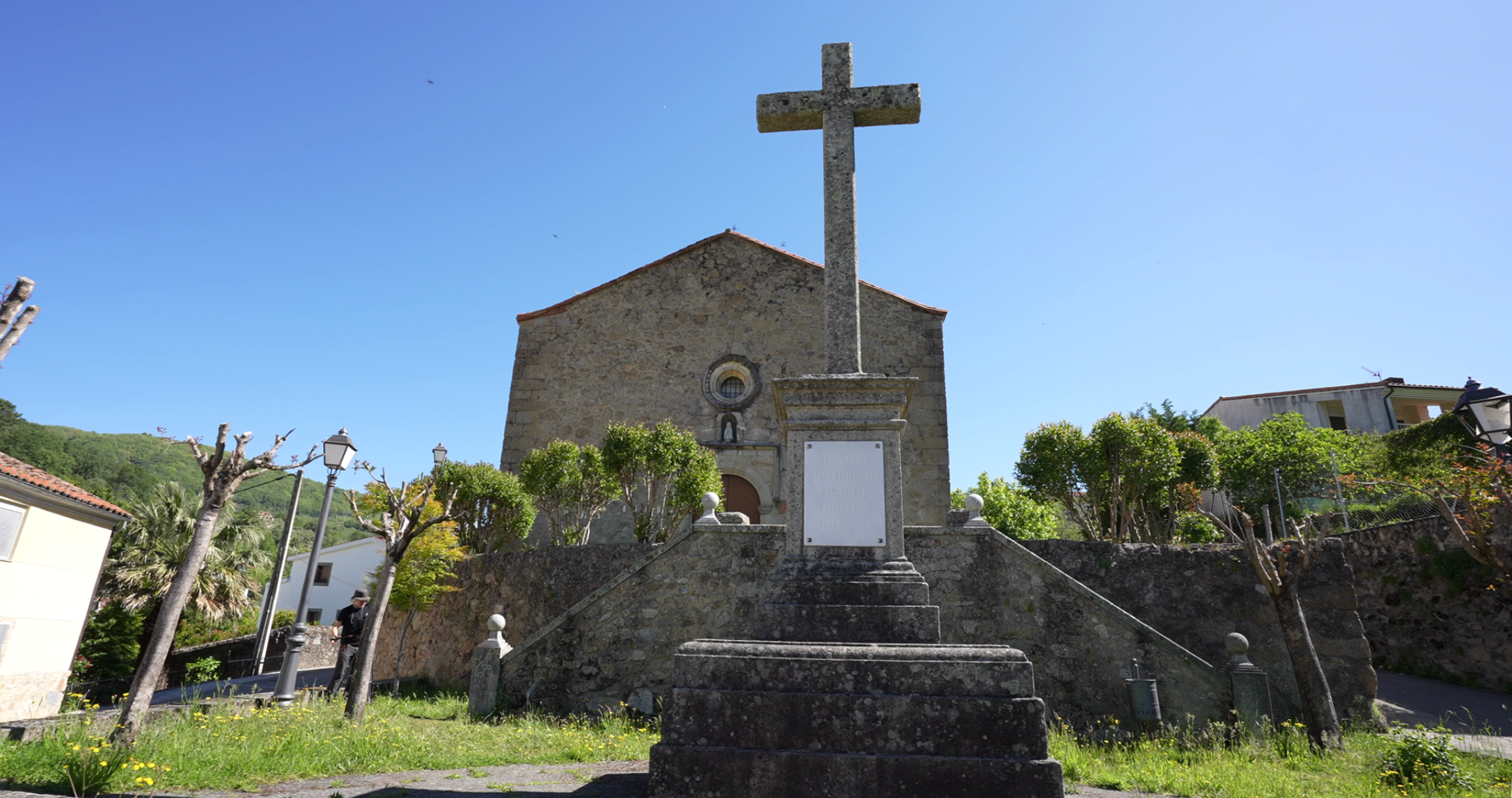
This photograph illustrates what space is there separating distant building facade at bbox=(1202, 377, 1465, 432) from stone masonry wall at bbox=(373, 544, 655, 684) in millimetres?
30494

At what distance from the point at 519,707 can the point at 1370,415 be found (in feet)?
124

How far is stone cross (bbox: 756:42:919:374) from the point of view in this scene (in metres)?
5.95

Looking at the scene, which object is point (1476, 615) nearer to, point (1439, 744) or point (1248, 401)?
point (1439, 744)

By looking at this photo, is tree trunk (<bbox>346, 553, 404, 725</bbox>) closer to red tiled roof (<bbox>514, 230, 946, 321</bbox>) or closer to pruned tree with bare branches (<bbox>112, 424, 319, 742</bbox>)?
pruned tree with bare branches (<bbox>112, 424, 319, 742</bbox>)

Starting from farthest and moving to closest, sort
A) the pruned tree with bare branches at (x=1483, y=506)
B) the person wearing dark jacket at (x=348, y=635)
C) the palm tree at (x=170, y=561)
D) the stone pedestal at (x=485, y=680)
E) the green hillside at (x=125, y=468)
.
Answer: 1. the green hillside at (x=125, y=468)
2. the palm tree at (x=170, y=561)
3. the person wearing dark jacket at (x=348, y=635)
4. the stone pedestal at (x=485, y=680)
5. the pruned tree with bare branches at (x=1483, y=506)

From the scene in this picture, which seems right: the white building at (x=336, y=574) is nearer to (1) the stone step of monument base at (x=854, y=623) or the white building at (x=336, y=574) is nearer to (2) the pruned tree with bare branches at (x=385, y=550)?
(2) the pruned tree with bare branches at (x=385, y=550)

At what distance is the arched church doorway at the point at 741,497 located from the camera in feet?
50.1

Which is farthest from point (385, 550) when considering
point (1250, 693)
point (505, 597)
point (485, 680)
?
point (1250, 693)

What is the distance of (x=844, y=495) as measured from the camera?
511 centimetres

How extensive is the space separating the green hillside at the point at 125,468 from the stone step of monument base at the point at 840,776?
21.4ft

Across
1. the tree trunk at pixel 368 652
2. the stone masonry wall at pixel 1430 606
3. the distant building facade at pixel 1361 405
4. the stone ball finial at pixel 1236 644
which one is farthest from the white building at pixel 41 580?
the distant building facade at pixel 1361 405

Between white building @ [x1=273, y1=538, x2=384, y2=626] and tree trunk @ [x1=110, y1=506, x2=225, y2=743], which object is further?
white building @ [x1=273, y1=538, x2=384, y2=626]

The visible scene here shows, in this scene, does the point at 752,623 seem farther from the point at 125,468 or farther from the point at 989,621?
the point at 125,468

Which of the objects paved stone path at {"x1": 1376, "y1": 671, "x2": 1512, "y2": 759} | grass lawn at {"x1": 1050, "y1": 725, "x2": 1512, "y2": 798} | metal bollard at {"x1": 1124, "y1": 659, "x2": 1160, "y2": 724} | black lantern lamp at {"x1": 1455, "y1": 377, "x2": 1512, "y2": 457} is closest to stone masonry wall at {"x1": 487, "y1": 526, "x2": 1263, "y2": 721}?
metal bollard at {"x1": 1124, "y1": 659, "x2": 1160, "y2": 724}
